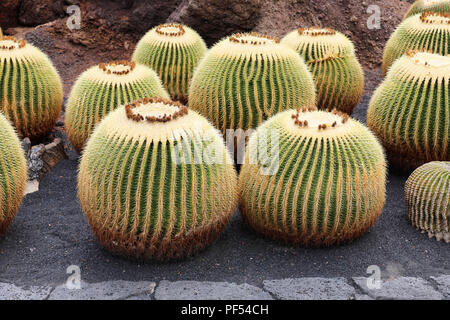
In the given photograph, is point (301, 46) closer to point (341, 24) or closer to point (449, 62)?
point (449, 62)

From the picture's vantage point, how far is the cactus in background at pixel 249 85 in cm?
510

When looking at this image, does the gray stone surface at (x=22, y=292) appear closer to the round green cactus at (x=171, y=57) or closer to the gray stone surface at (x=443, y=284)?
the gray stone surface at (x=443, y=284)

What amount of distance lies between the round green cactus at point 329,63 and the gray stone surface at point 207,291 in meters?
3.13

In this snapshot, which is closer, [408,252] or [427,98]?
[408,252]

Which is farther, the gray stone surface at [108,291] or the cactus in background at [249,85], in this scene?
the cactus in background at [249,85]

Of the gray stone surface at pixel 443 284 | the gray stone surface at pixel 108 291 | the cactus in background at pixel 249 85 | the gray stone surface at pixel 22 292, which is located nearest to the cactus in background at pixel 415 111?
the cactus in background at pixel 249 85

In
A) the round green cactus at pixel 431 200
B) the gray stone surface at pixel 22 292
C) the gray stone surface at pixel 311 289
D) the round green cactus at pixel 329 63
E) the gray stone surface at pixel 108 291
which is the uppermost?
the round green cactus at pixel 329 63

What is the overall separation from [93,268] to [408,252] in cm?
220

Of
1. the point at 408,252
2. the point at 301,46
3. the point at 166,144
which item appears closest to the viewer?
the point at 166,144

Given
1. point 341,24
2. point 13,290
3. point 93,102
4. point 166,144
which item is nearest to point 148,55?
point 93,102

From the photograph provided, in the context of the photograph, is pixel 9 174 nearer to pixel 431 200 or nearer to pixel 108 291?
pixel 108 291

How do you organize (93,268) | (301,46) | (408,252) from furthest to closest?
(301,46)
(408,252)
(93,268)

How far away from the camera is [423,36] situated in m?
6.67

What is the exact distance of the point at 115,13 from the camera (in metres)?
9.77
